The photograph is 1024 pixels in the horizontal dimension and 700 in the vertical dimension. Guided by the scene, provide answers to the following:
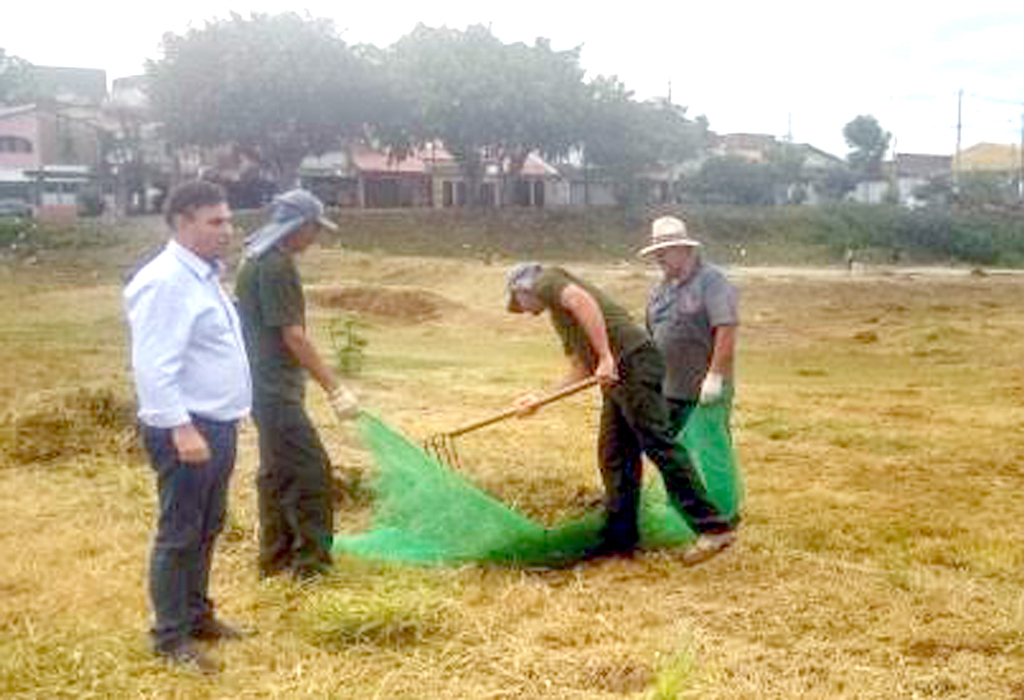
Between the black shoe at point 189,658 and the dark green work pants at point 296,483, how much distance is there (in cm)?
88

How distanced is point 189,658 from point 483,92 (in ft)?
123

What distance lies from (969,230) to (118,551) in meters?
46.0

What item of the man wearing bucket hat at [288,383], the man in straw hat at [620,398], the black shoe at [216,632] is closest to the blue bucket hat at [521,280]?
the man in straw hat at [620,398]

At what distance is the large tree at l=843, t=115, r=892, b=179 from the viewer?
2547 inches

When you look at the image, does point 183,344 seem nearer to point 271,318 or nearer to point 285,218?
point 271,318

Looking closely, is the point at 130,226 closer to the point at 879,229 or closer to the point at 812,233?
the point at 812,233

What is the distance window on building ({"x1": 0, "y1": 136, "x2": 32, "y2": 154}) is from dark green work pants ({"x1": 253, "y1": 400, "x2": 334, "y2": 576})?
165 ft

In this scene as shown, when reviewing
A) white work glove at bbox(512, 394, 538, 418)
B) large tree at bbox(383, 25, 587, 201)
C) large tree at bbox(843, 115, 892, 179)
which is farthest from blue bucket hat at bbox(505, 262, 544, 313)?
large tree at bbox(843, 115, 892, 179)

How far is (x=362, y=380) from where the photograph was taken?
12.2 metres

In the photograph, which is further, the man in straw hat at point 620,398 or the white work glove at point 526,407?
the white work glove at point 526,407

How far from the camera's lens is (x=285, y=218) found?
16.6ft

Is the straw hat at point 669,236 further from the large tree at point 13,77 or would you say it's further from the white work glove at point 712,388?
the large tree at point 13,77

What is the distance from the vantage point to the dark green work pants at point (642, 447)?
5.56 meters

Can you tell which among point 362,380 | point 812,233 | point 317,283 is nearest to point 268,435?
point 362,380
